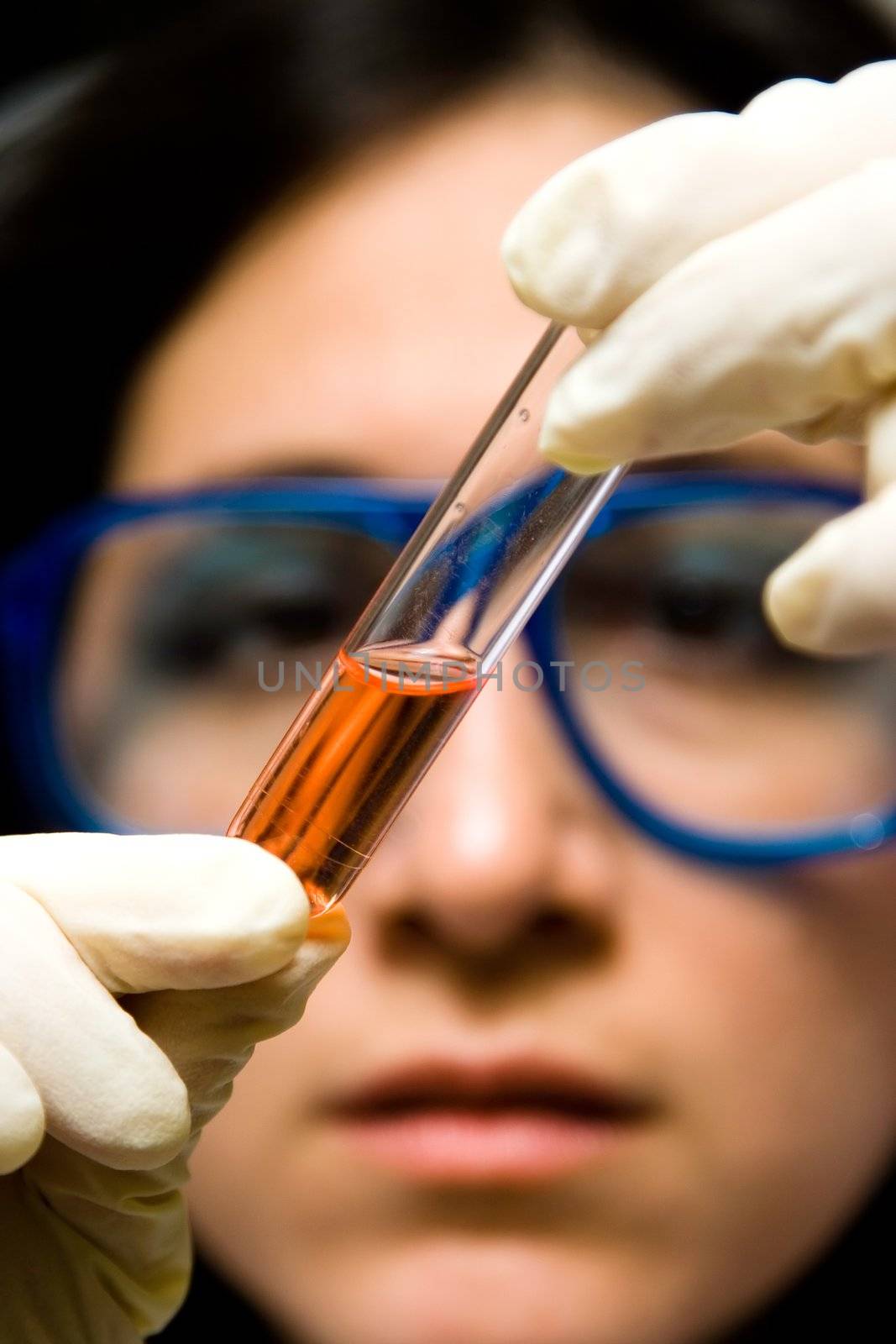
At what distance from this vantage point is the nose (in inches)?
26.5

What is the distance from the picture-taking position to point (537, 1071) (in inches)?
27.1

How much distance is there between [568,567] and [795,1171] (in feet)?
1.28

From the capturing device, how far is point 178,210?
0.91 meters

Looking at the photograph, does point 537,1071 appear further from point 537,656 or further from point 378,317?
point 378,317

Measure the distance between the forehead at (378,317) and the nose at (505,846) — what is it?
6.9 inches

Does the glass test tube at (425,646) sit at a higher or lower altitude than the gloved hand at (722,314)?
lower

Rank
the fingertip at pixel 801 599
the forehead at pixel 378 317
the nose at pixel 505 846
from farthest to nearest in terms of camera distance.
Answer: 1. the forehead at pixel 378 317
2. the nose at pixel 505 846
3. the fingertip at pixel 801 599

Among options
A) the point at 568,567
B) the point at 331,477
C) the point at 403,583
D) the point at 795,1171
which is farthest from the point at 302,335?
the point at 795,1171

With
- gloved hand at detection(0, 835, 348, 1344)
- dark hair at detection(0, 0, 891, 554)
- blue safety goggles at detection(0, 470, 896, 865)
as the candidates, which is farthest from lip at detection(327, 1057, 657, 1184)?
dark hair at detection(0, 0, 891, 554)

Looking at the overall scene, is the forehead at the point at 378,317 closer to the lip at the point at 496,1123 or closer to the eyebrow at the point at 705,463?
the eyebrow at the point at 705,463

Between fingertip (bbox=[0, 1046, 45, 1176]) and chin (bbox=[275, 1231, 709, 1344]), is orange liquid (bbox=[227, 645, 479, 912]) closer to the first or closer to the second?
fingertip (bbox=[0, 1046, 45, 1176])

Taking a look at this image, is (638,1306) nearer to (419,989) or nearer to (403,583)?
(419,989)

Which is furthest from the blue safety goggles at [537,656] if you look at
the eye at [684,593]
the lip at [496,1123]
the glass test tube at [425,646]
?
the glass test tube at [425,646]

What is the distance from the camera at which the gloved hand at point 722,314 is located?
1.28 ft
